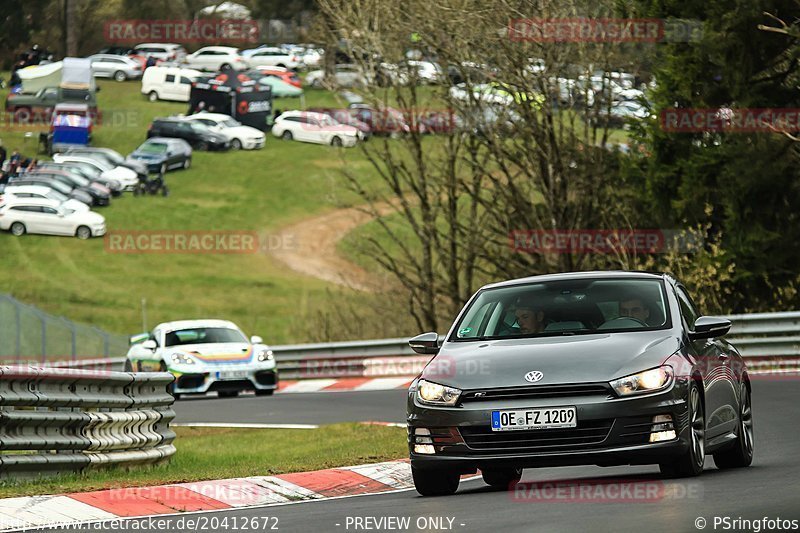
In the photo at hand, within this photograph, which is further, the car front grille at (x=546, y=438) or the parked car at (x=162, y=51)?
the parked car at (x=162, y=51)

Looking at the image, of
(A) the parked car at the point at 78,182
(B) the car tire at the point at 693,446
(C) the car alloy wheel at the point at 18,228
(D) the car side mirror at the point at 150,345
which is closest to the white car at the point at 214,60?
(A) the parked car at the point at 78,182

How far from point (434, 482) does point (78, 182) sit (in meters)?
66.6

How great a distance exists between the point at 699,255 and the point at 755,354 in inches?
180

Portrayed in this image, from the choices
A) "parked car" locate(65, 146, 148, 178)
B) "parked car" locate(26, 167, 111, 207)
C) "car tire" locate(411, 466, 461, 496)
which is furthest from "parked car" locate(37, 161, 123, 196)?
"car tire" locate(411, 466, 461, 496)

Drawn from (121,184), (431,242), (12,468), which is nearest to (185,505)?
(12,468)

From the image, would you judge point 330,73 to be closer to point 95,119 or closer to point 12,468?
point 12,468

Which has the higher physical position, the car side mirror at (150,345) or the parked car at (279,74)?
the car side mirror at (150,345)

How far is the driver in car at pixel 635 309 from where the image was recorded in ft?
36.4

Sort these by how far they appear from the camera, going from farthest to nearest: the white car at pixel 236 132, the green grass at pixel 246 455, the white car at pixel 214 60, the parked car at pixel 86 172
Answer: the white car at pixel 214 60, the white car at pixel 236 132, the parked car at pixel 86 172, the green grass at pixel 246 455

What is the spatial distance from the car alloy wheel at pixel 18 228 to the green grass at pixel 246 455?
5469 cm

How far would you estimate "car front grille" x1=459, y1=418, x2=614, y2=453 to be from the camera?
994cm

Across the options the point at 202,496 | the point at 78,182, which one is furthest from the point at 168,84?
the point at 202,496

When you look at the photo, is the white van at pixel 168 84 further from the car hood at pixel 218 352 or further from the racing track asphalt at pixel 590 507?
the racing track asphalt at pixel 590 507

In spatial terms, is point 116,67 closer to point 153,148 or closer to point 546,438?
point 153,148
